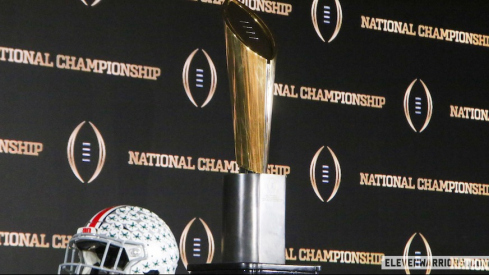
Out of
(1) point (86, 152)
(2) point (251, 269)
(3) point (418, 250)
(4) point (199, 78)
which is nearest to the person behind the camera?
(2) point (251, 269)

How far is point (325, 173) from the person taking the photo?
4.91 metres

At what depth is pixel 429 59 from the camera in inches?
210

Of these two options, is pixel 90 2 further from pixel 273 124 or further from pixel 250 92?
pixel 250 92

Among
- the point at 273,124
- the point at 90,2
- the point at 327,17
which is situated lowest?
the point at 273,124

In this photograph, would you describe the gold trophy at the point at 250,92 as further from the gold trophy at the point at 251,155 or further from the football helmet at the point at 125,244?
the football helmet at the point at 125,244

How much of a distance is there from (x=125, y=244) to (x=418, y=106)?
268 cm

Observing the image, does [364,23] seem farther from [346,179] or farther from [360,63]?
[346,179]

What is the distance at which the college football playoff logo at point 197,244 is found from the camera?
4.47 m

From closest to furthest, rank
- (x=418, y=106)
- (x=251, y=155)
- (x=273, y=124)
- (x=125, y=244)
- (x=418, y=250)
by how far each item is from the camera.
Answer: (x=125, y=244) → (x=251, y=155) → (x=273, y=124) → (x=418, y=250) → (x=418, y=106)

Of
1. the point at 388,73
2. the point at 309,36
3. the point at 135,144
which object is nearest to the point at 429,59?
the point at 388,73

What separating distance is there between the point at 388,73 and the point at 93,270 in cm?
266


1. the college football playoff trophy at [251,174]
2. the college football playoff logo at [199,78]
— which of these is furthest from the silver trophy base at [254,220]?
the college football playoff logo at [199,78]

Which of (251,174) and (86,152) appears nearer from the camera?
(251,174)

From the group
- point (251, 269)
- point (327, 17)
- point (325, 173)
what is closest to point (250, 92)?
point (251, 269)
